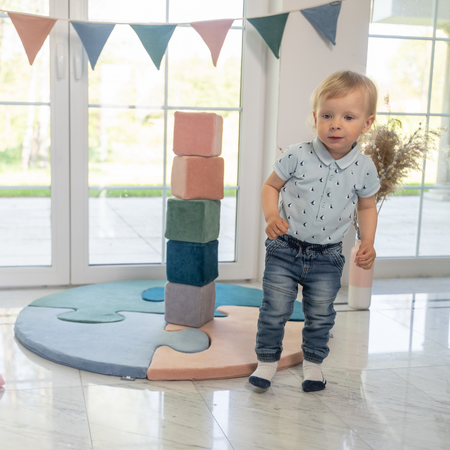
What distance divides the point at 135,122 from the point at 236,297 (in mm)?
1014

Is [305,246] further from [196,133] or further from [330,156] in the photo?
[196,133]

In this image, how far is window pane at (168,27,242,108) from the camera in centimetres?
273

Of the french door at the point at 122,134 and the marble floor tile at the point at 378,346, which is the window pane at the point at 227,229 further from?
the marble floor tile at the point at 378,346

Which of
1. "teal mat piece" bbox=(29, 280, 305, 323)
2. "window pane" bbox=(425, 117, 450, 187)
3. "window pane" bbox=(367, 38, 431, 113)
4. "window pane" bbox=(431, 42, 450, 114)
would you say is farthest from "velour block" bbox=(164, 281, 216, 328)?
"window pane" bbox=(431, 42, 450, 114)

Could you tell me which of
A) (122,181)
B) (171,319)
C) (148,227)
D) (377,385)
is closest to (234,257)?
(148,227)

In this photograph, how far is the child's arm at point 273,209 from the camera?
1.52m

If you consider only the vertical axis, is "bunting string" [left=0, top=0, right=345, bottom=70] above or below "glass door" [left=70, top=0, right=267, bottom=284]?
above

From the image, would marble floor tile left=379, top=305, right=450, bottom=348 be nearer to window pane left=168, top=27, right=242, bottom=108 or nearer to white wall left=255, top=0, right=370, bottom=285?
white wall left=255, top=0, right=370, bottom=285

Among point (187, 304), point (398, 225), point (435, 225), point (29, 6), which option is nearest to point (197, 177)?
point (187, 304)

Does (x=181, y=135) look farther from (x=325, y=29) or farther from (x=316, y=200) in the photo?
(x=325, y=29)

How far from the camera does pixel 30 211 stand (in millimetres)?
2695

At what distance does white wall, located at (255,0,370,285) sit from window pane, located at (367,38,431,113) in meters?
0.21

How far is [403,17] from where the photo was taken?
295cm

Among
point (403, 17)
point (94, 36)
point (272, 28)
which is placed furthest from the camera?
point (403, 17)
